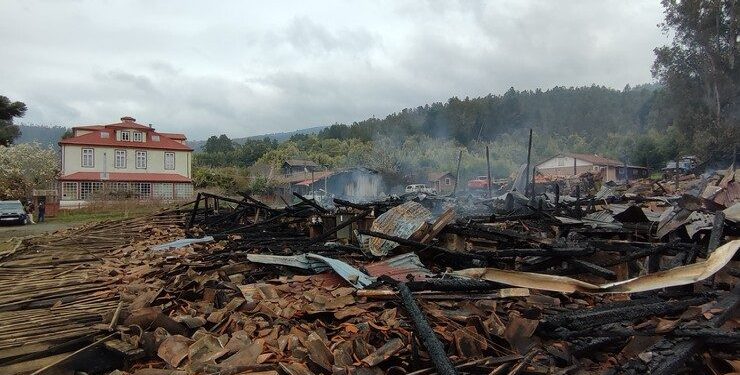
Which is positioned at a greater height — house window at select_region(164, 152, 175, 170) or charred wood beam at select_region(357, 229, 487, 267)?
house window at select_region(164, 152, 175, 170)

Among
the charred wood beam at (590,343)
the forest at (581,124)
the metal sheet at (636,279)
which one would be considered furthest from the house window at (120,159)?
the charred wood beam at (590,343)

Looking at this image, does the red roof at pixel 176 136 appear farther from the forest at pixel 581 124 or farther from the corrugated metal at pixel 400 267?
the corrugated metal at pixel 400 267

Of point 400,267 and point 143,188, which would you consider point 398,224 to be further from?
point 143,188

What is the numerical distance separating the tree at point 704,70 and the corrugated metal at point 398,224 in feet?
109

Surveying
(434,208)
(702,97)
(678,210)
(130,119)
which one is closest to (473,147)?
(702,97)

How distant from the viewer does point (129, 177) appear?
36.6 m

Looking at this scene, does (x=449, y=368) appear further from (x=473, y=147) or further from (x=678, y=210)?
(x=473, y=147)

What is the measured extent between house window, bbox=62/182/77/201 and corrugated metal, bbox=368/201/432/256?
35.3 m

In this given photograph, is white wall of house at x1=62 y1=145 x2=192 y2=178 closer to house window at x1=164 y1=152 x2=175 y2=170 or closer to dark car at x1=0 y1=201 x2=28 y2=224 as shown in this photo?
house window at x1=164 y1=152 x2=175 y2=170

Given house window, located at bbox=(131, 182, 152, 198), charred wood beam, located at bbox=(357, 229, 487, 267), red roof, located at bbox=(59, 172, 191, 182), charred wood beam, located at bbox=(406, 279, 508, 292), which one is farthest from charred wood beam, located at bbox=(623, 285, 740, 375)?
red roof, located at bbox=(59, 172, 191, 182)

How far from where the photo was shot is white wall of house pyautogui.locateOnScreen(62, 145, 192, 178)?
35406mm

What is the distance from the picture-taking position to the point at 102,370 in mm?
3650

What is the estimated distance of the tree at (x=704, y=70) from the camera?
→ 31703 mm

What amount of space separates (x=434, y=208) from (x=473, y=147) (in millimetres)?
52785
